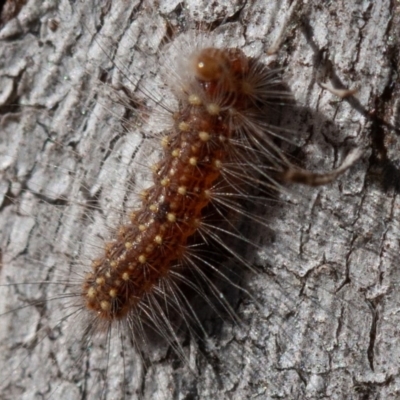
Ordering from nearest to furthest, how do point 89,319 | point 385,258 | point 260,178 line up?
point 385,258 < point 260,178 < point 89,319

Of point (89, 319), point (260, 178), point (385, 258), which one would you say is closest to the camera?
point (385, 258)

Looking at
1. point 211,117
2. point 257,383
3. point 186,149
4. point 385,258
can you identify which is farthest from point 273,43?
point 257,383

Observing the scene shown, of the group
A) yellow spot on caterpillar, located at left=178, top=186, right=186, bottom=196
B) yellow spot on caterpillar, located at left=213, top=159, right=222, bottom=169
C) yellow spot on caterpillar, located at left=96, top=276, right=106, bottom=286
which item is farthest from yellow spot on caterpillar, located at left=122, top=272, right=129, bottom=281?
yellow spot on caterpillar, located at left=213, top=159, right=222, bottom=169


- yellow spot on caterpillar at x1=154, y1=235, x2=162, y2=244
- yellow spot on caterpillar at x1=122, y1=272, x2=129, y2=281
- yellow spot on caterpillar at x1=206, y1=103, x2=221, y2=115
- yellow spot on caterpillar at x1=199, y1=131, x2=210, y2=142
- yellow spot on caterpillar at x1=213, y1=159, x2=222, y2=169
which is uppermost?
yellow spot on caterpillar at x1=206, y1=103, x2=221, y2=115

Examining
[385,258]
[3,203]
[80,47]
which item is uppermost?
[80,47]

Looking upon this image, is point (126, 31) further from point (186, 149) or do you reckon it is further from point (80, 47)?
point (186, 149)

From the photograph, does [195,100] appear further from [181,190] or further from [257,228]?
[257,228]

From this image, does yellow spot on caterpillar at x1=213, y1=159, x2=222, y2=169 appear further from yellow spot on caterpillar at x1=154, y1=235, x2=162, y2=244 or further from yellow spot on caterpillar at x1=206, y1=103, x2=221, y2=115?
yellow spot on caterpillar at x1=154, y1=235, x2=162, y2=244

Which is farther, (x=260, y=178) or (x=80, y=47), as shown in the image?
(x=80, y=47)

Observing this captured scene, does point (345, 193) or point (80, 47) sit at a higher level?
point (80, 47)
